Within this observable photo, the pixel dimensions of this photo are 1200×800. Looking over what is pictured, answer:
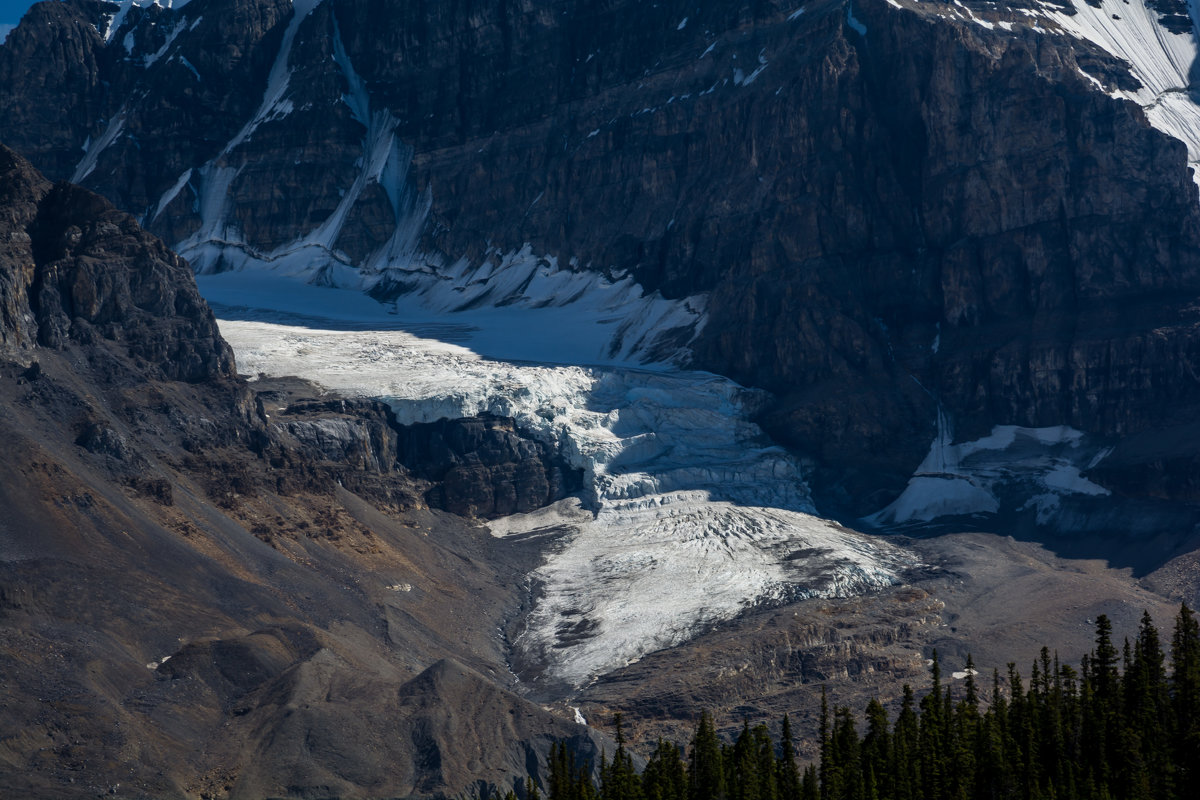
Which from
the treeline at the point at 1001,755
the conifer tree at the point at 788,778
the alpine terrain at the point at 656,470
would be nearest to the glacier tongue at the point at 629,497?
the alpine terrain at the point at 656,470

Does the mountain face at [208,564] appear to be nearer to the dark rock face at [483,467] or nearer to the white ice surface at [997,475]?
Result: the dark rock face at [483,467]

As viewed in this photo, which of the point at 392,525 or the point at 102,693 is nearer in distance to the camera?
the point at 102,693

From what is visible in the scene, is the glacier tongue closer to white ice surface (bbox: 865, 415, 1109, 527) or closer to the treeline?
white ice surface (bbox: 865, 415, 1109, 527)

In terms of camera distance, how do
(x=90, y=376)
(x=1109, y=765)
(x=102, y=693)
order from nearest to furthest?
(x=1109, y=765) → (x=102, y=693) → (x=90, y=376)

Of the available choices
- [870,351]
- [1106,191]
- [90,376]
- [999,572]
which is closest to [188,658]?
[90,376]

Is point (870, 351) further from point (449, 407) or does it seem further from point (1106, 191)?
point (449, 407)

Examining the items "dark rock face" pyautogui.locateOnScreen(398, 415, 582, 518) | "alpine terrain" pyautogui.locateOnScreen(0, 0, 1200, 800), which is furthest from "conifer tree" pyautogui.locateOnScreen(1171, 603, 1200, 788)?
"dark rock face" pyautogui.locateOnScreen(398, 415, 582, 518)

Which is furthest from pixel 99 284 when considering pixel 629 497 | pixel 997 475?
pixel 997 475
